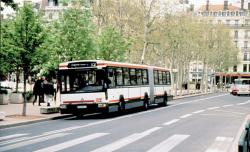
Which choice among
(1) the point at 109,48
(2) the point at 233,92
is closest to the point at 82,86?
(1) the point at 109,48

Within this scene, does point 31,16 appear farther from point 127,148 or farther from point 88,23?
point 127,148

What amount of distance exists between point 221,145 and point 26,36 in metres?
11.7

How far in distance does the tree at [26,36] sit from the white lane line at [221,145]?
1009cm

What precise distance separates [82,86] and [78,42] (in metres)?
6.30

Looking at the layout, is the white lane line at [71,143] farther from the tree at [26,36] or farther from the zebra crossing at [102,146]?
the tree at [26,36]

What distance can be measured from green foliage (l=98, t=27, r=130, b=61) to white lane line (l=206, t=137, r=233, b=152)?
2383 centimetres

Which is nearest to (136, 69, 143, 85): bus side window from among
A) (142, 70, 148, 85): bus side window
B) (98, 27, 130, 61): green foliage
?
(142, 70, 148, 85): bus side window

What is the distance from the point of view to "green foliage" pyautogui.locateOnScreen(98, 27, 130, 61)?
39.1 metres

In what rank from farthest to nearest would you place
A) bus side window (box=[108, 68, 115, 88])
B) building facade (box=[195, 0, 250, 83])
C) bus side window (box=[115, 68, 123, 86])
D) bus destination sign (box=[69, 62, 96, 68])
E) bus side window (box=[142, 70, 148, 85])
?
building facade (box=[195, 0, 250, 83])
bus side window (box=[142, 70, 148, 85])
bus side window (box=[115, 68, 123, 86])
bus side window (box=[108, 68, 115, 88])
bus destination sign (box=[69, 62, 96, 68])

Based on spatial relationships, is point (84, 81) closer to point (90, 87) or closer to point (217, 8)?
point (90, 87)

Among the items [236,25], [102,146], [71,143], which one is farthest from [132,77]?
[236,25]

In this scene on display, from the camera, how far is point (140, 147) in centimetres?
1338

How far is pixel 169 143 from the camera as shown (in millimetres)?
14344

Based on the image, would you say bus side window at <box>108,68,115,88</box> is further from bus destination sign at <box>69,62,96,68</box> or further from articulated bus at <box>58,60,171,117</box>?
bus destination sign at <box>69,62,96,68</box>
